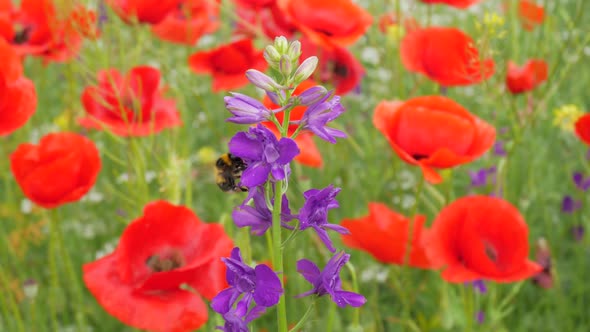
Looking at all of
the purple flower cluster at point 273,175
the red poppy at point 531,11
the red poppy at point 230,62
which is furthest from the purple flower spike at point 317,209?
the red poppy at point 531,11

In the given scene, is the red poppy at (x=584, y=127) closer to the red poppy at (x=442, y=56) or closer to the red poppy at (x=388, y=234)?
the red poppy at (x=442, y=56)

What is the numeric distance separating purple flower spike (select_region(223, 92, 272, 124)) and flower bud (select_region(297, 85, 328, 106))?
0.12 feet

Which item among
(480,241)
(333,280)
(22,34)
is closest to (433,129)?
(480,241)

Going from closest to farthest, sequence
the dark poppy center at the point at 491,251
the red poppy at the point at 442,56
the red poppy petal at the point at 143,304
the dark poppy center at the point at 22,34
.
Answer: the red poppy petal at the point at 143,304, the dark poppy center at the point at 491,251, the red poppy at the point at 442,56, the dark poppy center at the point at 22,34

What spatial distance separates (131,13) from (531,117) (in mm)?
890

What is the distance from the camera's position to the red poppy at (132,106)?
4.49 feet

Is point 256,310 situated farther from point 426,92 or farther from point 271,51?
point 426,92

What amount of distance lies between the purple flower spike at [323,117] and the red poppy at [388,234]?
2.36 ft

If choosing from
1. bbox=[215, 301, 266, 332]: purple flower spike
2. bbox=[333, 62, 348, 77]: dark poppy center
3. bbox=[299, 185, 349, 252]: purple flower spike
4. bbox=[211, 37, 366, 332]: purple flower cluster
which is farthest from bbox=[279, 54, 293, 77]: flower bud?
bbox=[333, 62, 348, 77]: dark poppy center

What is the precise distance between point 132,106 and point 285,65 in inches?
37.5

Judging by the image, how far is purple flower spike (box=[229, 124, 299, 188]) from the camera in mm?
591

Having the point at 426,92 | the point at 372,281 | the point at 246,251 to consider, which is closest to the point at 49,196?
the point at 246,251

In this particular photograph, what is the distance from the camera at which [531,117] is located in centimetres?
151

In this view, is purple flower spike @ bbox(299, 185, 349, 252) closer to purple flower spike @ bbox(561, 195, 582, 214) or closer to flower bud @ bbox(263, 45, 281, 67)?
flower bud @ bbox(263, 45, 281, 67)
